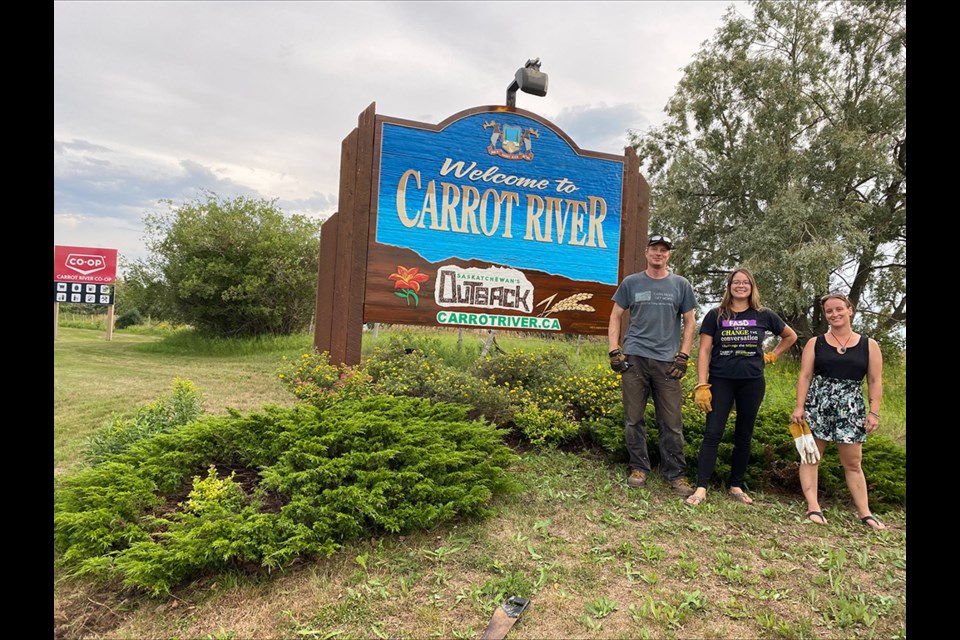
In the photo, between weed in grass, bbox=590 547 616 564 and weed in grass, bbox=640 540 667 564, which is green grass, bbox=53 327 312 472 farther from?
weed in grass, bbox=640 540 667 564

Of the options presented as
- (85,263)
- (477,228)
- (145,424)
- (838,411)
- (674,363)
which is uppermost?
(477,228)

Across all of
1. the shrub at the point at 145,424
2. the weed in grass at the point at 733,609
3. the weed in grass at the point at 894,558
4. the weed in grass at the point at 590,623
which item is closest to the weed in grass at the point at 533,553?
the weed in grass at the point at 590,623

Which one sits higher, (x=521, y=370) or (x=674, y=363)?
(x=674, y=363)

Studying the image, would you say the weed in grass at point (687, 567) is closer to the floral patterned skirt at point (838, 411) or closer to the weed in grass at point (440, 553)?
the weed in grass at point (440, 553)

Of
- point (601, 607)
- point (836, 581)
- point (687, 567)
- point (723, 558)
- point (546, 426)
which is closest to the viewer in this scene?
point (601, 607)

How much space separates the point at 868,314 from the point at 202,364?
14517mm

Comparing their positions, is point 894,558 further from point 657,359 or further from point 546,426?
point 546,426

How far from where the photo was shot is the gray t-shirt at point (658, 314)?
420 cm

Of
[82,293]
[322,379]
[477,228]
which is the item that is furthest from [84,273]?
[477,228]

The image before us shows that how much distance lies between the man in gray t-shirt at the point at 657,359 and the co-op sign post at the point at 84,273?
8.46 meters

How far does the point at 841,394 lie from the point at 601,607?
7.59 feet

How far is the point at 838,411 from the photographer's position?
3.66 metres
